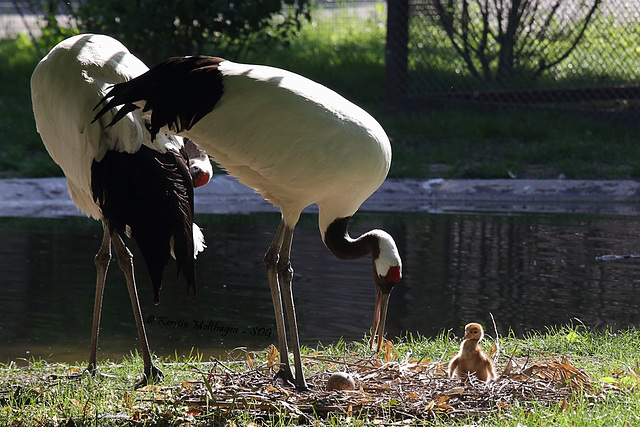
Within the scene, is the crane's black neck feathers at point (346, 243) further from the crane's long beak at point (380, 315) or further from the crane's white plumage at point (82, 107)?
the crane's white plumage at point (82, 107)

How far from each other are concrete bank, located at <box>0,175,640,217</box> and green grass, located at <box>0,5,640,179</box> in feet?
0.89

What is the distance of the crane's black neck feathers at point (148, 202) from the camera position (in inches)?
154

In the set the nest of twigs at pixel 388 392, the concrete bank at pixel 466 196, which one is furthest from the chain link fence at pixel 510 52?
the nest of twigs at pixel 388 392

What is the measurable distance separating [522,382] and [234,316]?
2056mm

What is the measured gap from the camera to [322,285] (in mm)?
6352

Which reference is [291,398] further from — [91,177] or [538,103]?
[538,103]

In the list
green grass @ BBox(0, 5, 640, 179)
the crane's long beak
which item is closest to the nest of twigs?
the crane's long beak

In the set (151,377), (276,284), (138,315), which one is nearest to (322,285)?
(276,284)

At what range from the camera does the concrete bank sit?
29.8 feet

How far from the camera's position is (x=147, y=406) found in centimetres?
366

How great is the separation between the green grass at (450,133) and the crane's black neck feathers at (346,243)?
5368 mm

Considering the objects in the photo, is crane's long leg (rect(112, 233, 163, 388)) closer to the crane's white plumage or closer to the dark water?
the crane's white plumage

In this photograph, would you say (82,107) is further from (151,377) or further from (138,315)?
(151,377)

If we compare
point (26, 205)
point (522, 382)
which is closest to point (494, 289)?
point (522, 382)
